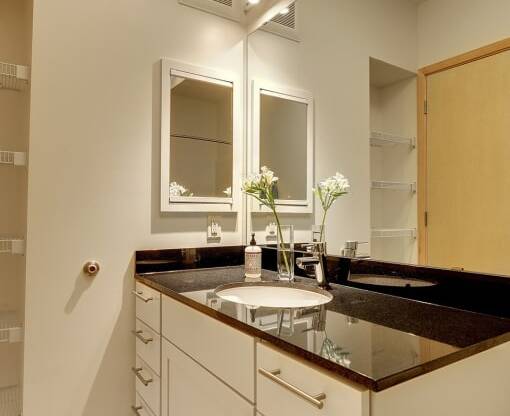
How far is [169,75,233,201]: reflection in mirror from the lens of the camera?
6.09 ft

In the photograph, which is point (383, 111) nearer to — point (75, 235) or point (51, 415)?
point (75, 235)

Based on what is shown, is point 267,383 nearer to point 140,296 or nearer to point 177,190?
point 140,296

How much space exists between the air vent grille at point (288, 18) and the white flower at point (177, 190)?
0.96m

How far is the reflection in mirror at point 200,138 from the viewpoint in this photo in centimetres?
186

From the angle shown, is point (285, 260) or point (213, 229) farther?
point (213, 229)

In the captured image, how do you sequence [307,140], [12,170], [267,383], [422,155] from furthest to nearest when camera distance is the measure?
[307,140]
[12,170]
[422,155]
[267,383]

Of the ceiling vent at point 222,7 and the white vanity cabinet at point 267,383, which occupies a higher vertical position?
the ceiling vent at point 222,7

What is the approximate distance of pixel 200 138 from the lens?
195 centimetres

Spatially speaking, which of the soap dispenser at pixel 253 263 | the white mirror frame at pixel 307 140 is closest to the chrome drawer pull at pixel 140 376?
the soap dispenser at pixel 253 263

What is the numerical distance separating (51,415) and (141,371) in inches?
15.0

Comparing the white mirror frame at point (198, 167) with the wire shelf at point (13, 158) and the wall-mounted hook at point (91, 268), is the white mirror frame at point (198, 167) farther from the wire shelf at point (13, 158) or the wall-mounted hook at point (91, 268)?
the wire shelf at point (13, 158)

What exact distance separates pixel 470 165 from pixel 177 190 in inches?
49.4

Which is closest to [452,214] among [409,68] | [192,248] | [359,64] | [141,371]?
[409,68]

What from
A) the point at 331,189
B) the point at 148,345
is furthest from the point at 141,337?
the point at 331,189
